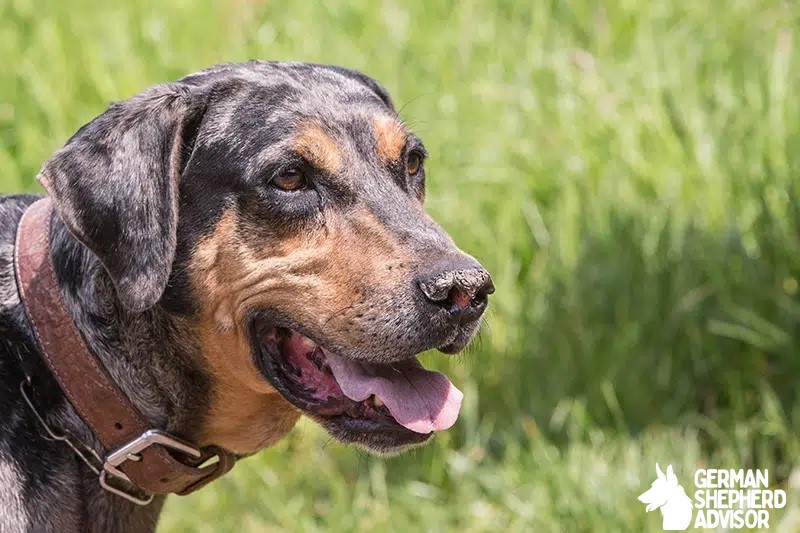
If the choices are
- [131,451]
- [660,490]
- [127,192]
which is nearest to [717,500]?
[660,490]

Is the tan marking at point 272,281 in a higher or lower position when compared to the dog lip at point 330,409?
higher

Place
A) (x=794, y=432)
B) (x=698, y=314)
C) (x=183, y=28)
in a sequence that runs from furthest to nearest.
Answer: (x=183, y=28) → (x=698, y=314) → (x=794, y=432)

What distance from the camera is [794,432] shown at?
17.8 ft

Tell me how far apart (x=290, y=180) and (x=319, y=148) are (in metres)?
0.13

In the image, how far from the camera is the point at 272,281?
3.54m

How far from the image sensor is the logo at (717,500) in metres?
4.84

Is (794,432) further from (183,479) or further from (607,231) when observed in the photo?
(183,479)

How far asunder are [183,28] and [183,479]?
4.44 m

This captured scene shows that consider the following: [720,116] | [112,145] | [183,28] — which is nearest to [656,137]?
[720,116]

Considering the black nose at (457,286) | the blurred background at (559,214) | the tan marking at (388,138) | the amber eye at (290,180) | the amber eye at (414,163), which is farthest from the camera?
the blurred background at (559,214)

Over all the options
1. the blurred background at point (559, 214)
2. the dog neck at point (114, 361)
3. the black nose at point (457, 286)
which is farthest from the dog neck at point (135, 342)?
the blurred background at point (559, 214)

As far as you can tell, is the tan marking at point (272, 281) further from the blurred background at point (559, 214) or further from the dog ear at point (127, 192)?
the blurred background at point (559, 214)

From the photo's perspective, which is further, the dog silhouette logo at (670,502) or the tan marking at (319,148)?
the dog silhouette logo at (670,502)

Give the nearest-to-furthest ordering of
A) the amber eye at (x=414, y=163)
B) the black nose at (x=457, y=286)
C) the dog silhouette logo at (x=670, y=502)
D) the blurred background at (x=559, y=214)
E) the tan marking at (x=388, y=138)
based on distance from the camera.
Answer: the black nose at (x=457, y=286), the tan marking at (x=388, y=138), the amber eye at (x=414, y=163), the dog silhouette logo at (x=670, y=502), the blurred background at (x=559, y=214)
